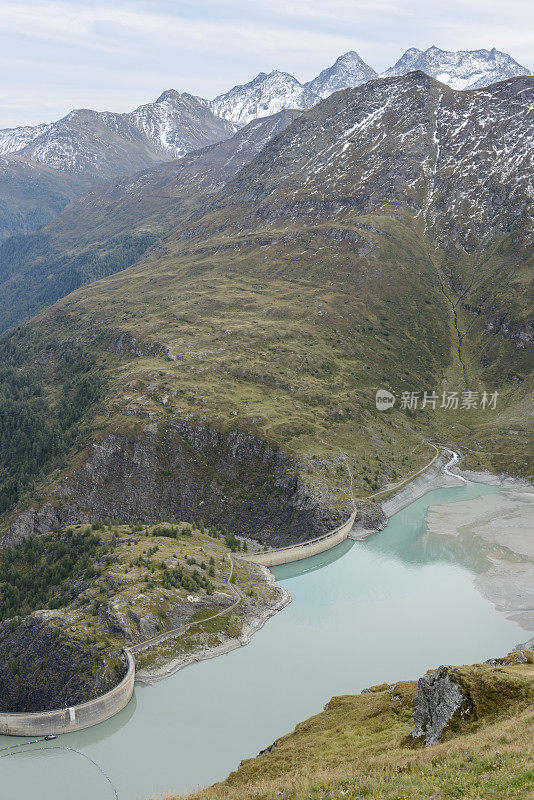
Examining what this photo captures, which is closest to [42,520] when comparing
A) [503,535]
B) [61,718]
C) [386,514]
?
[61,718]

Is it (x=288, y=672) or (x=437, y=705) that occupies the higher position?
(x=437, y=705)

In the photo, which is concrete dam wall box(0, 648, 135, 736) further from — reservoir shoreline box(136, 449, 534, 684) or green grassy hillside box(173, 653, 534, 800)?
green grassy hillside box(173, 653, 534, 800)

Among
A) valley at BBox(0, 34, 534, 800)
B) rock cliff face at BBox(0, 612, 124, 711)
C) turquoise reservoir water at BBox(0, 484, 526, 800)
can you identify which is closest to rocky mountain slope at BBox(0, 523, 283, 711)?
rock cliff face at BBox(0, 612, 124, 711)

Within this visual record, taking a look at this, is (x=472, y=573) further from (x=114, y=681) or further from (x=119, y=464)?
(x=119, y=464)

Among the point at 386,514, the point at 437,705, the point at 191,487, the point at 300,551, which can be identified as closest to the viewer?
the point at 437,705

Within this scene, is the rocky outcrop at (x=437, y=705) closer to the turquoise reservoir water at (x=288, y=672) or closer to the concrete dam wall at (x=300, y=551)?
the turquoise reservoir water at (x=288, y=672)

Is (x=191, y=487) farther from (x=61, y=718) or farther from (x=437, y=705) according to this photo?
(x=437, y=705)

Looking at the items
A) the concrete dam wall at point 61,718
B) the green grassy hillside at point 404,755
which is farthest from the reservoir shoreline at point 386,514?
the green grassy hillside at point 404,755
